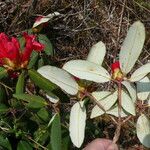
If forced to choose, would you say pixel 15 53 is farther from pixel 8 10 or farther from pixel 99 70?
pixel 8 10

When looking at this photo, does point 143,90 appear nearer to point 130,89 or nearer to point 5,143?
point 130,89

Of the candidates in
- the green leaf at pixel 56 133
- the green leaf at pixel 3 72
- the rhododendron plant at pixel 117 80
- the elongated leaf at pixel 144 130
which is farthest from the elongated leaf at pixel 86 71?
the green leaf at pixel 3 72

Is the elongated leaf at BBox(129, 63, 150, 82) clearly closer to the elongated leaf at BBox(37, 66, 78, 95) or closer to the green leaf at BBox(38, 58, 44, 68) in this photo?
the elongated leaf at BBox(37, 66, 78, 95)

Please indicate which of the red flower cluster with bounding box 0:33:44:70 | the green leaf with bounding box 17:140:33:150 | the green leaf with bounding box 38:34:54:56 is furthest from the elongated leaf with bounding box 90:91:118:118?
the green leaf with bounding box 38:34:54:56

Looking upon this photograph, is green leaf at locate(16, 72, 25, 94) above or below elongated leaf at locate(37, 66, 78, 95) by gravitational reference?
below

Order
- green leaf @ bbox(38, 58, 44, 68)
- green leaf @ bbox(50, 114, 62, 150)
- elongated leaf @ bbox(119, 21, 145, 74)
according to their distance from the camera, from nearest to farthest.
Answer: elongated leaf @ bbox(119, 21, 145, 74)
green leaf @ bbox(50, 114, 62, 150)
green leaf @ bbox(38, 58, 44, 68)

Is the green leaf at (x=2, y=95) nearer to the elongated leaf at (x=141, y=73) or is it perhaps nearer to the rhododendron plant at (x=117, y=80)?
the rhododendron plant at (x=117, y=80)

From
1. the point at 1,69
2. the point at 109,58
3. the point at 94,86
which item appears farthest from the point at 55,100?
the point at 109,58
